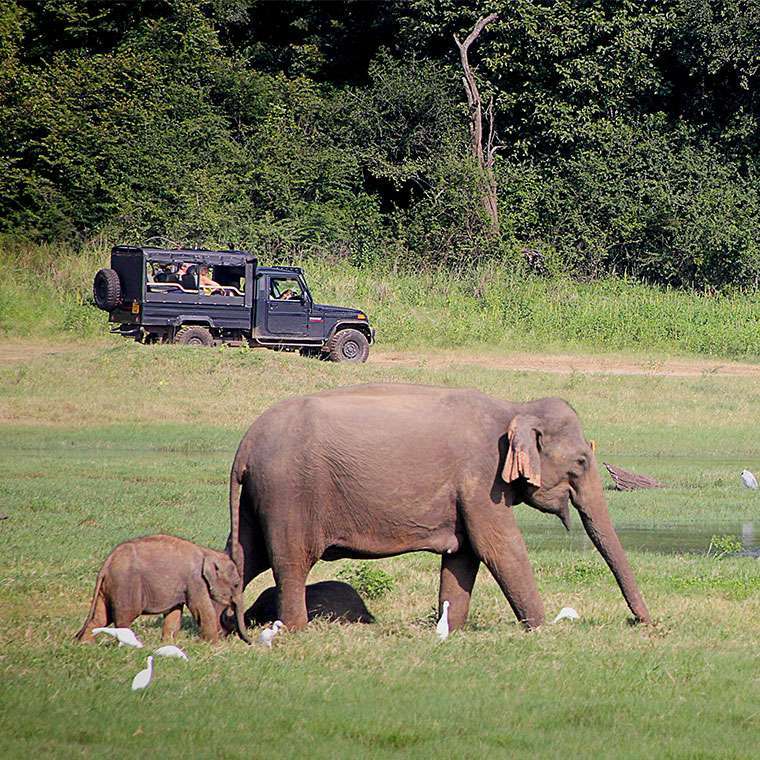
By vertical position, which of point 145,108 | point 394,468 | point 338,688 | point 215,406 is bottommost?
point 215,406

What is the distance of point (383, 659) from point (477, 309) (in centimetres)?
2689

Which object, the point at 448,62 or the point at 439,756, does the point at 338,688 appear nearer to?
the point at 439,756

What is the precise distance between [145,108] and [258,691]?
36823 millimetres

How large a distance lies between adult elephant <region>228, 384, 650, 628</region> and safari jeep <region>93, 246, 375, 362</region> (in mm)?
19311

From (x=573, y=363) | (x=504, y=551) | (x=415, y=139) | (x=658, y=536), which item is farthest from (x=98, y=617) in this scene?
(x=415, y=139)

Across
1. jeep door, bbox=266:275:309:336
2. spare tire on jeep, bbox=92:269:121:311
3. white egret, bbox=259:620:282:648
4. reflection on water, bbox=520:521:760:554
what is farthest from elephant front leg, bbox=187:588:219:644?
jeep door, bbox=266:275:309:336

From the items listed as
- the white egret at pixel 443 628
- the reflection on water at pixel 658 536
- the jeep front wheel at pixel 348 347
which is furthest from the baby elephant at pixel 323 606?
the jeep front wheel at pixel 348 347

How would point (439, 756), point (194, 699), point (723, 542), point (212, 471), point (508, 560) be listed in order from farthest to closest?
point (212, 471) < point (723, 542) < point (508, 560) < point (194, 699) < point (439, 756)

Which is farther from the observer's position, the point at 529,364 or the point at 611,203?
the point at 611,203

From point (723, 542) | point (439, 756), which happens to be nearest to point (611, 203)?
point (723, 542)

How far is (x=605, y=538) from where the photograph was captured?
1055 cm

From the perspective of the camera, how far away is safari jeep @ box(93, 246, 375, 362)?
96.2 feet

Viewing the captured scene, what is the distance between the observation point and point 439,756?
23.7ft

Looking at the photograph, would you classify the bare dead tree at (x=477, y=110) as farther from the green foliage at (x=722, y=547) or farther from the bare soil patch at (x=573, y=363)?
the green foliage at (x=722, y=547)
